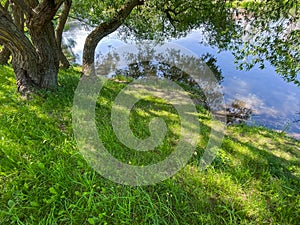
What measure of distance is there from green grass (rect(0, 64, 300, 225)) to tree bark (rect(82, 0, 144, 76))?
9.31 feet

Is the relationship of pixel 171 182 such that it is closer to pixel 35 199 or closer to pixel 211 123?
pixel 35 199

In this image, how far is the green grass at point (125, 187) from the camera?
6.05 feet

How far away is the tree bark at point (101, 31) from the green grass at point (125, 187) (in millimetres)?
2837

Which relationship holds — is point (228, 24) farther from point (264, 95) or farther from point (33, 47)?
point (33, 47)

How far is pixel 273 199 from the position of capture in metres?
2.14

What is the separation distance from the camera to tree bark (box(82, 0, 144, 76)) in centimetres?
525

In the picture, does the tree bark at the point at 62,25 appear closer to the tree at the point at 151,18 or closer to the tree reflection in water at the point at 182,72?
the tree at the point at 151,18

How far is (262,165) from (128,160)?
184 centimetres

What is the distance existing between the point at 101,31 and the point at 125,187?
4602mm

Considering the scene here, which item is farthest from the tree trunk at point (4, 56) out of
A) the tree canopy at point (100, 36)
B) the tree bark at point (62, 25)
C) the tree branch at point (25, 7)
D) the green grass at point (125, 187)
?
the green grass at point (125, 187)

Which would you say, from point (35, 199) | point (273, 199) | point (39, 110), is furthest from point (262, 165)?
point (39, 110)

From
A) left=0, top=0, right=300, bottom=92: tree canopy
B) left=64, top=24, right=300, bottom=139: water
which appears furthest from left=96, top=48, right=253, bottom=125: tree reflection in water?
left=0, top=0, right=300, bottom=92: tree canopy

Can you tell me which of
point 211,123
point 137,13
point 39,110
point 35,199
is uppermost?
point 137,13

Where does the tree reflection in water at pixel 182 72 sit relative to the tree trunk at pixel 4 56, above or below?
above
